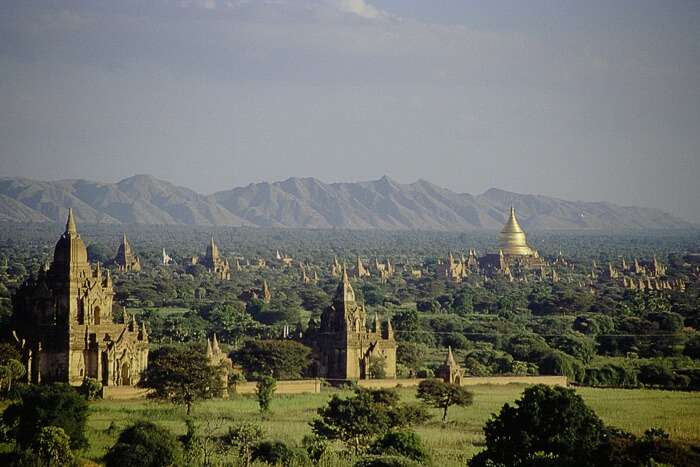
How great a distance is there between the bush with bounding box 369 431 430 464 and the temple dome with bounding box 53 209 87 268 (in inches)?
802

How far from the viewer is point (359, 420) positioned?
44750 mm

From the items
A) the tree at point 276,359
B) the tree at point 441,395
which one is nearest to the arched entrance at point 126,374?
the tree at point 276,359

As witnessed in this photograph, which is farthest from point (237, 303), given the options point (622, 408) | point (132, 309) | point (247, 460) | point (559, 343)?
point (247, 460)

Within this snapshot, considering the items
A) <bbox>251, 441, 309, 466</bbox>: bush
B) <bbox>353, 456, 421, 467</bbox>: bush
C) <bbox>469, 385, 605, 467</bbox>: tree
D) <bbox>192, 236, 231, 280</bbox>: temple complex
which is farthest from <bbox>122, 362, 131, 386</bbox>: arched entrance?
<bbox>192, 236, 231, 280</bbox>: temple complex

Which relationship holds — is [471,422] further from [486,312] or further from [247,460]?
[486,312]

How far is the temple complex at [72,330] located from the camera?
54.8 metres

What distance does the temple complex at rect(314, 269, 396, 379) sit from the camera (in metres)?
60.6

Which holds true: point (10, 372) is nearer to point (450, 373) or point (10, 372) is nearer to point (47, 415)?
point (47, 415)

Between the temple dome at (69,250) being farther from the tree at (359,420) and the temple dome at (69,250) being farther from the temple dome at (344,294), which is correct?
the tree at (359,420)

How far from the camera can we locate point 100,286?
2251 inches

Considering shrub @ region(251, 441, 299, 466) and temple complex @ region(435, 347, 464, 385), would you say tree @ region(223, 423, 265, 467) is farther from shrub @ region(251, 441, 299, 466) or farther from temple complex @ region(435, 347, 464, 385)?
temple complex @ region(435, 347, 464, 385)

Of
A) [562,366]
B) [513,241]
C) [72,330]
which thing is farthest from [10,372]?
[513,241]

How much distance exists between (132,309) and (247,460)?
196 feet

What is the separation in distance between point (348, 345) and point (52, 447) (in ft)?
76.8
